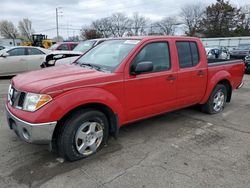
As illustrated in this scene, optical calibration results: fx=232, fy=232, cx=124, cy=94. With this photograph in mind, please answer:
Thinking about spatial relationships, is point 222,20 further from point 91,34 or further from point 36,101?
point 36,101

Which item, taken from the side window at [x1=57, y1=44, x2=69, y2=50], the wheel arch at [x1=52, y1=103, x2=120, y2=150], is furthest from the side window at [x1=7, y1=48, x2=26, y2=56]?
the wheel arch at [x1=52, y1=103, x2=120, y2=150]

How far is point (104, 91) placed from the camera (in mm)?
3322

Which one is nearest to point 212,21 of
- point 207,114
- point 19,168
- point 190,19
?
point 190,19

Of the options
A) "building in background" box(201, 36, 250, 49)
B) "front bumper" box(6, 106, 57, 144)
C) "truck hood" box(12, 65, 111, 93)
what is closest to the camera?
"front bumper" box(6, 106, 57, 144)

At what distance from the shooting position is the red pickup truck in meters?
2.91

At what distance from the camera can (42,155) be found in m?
3.45

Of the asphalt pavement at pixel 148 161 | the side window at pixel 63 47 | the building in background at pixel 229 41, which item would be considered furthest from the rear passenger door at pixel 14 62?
the building in background at pixel 229 41

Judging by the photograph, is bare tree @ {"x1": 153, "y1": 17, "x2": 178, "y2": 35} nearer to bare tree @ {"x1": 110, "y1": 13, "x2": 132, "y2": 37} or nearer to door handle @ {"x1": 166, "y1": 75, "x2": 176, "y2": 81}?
bare tree @ {"x1": 110, "y1": 13, "x2": 132, "y2": 37}

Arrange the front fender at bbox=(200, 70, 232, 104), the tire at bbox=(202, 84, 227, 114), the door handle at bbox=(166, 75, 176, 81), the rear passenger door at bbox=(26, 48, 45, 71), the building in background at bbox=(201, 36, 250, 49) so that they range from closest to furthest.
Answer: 1. the door handle at bbox=(166, 75, 176, 81)
2. the front fender at bbox=(200, 70, 232, 104)
3. the tire at bbox=(202, 84, 227, 114)
4. the rear passenger door at bbox=(26, 48, 45, 71)
5. the building in background at bbox=(201, 36, 250, 49)

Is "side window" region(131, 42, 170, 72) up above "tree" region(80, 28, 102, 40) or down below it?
below

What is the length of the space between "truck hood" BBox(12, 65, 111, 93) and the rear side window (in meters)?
1.69

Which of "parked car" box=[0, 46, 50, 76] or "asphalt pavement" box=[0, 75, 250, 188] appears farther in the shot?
"parked car" box=[0, 46, 50, 76]

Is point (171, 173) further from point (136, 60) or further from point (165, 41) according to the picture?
point (165, 41)

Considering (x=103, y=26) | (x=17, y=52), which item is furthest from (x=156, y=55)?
(x=103, y=26)
